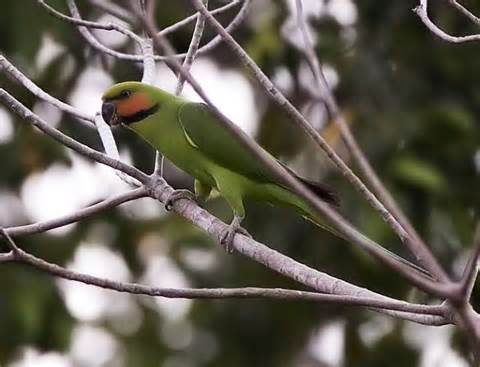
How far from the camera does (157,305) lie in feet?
21.3

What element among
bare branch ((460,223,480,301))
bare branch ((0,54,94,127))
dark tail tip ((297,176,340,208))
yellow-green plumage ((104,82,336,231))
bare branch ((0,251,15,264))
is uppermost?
yellow-green plumage ((104,82,336,231))

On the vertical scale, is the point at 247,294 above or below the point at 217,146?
below

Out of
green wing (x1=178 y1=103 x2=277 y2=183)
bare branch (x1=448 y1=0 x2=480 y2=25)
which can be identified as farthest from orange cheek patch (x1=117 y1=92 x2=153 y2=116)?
bare branch (x1=448 y1=0 x2=480 y2=25)

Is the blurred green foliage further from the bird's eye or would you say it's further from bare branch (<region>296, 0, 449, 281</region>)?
bare branch (<region>296, 0, 449, 281</region>)

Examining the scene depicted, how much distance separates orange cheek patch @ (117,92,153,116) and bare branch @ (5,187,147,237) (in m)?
0.49

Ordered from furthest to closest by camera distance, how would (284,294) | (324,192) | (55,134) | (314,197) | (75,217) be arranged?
(324,192)
(75,217)
(55,134)
(284,294)
(314,197)

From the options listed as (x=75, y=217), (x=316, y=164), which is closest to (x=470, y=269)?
(x=75, y=217)

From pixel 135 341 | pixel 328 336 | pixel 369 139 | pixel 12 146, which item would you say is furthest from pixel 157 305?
pixel 369 139

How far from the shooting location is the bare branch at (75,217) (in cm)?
250

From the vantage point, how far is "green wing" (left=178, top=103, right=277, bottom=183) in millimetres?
3289

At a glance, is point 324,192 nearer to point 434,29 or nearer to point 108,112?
point 434,29

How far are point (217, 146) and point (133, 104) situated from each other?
26cm

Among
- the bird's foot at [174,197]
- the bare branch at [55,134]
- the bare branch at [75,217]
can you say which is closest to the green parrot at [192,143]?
the bird's foot at [174,197]

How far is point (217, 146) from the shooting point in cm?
332
